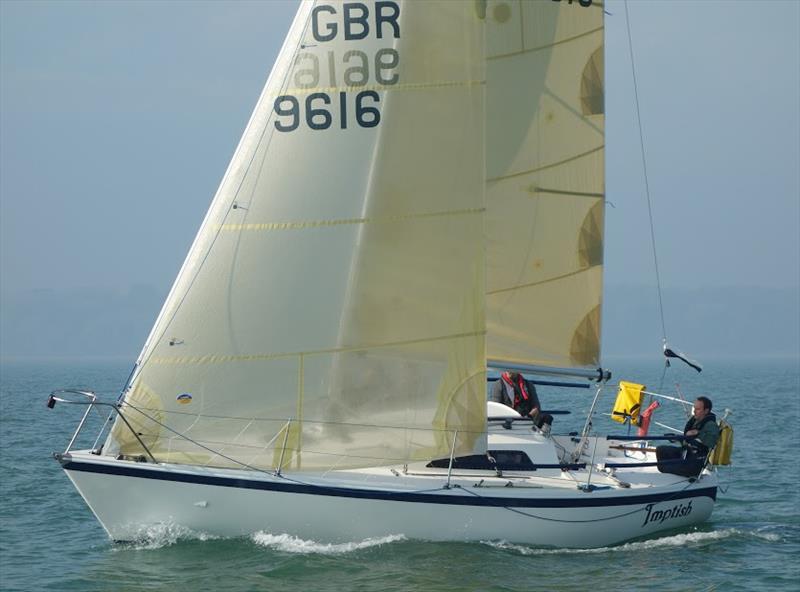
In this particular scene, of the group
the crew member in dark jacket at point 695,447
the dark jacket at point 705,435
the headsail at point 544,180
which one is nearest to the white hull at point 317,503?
the crew member in dark jacket at point 695,447

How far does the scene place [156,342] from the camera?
45.5 ft

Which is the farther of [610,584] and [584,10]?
[584,10]

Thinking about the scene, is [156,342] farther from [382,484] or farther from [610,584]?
[610,584]

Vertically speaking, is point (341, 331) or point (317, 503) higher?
point (341, 331)

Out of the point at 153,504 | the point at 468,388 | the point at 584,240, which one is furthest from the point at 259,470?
the point at 584,240

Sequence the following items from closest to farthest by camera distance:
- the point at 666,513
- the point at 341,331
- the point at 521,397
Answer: the point at 341,331 → the point at 666,513 → the point at 521,397

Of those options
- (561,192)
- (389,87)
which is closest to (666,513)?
(561,192)

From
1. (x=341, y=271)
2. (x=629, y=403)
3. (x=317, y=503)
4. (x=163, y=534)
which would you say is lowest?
(x=163, y=534)

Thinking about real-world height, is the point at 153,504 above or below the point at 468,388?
below

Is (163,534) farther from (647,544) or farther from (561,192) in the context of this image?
(561,192)

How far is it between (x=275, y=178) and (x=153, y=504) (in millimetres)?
4137

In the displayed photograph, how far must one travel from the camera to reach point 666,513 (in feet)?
50.9

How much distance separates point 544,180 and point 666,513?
4.97 metres

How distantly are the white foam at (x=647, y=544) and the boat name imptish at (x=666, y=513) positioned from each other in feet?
0.86
